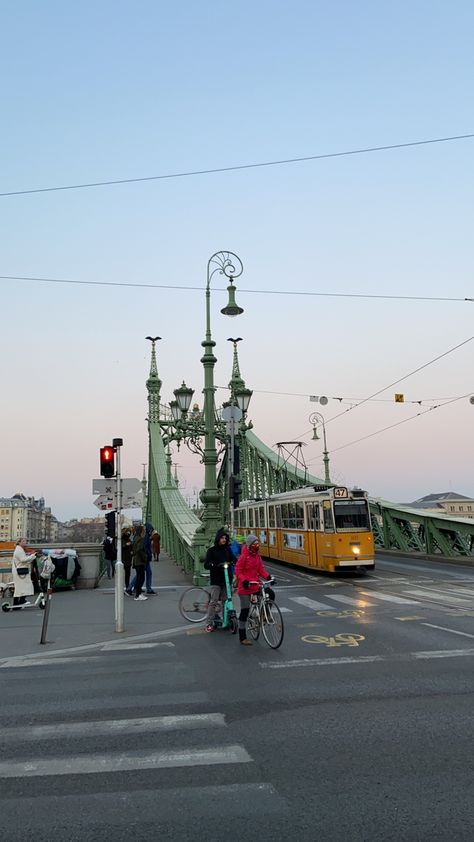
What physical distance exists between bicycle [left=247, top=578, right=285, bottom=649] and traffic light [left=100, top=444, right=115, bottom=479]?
12.4 ft

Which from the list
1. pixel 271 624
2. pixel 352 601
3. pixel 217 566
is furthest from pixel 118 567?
pixel 352 601

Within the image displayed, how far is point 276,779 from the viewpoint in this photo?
413 cm

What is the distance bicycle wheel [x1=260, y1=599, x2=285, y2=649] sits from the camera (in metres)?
8.73

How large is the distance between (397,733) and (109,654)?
16.3 feet

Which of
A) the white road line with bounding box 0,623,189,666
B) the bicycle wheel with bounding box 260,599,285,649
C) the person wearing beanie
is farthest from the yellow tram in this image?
the bicycle wheel with bounding box 260,599,285,649

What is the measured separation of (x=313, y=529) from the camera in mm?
20406

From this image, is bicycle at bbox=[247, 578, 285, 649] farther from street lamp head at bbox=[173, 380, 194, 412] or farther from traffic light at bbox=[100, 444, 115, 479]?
street lamp head at bbox=[173, 380, 194, 412]

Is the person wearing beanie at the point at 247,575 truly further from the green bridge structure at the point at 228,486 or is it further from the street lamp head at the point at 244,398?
the street lamp head at the point at 244,398

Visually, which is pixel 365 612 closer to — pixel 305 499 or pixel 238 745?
pixel 238 745

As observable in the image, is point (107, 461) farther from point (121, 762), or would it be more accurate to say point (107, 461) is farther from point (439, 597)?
point (439, 597)

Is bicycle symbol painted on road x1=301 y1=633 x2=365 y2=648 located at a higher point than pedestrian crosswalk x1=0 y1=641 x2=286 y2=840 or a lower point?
higher

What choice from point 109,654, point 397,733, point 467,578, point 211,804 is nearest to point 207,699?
point 397,733

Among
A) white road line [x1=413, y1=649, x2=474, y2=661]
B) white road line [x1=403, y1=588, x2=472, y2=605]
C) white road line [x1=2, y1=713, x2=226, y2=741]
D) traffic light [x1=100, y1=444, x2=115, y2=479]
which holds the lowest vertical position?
white road line [x1=2, y1=713, x2=226, y2=741]

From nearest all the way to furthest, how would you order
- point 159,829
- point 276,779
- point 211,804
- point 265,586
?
point 159,829
point 211,804
point 276,779
point 265,586
